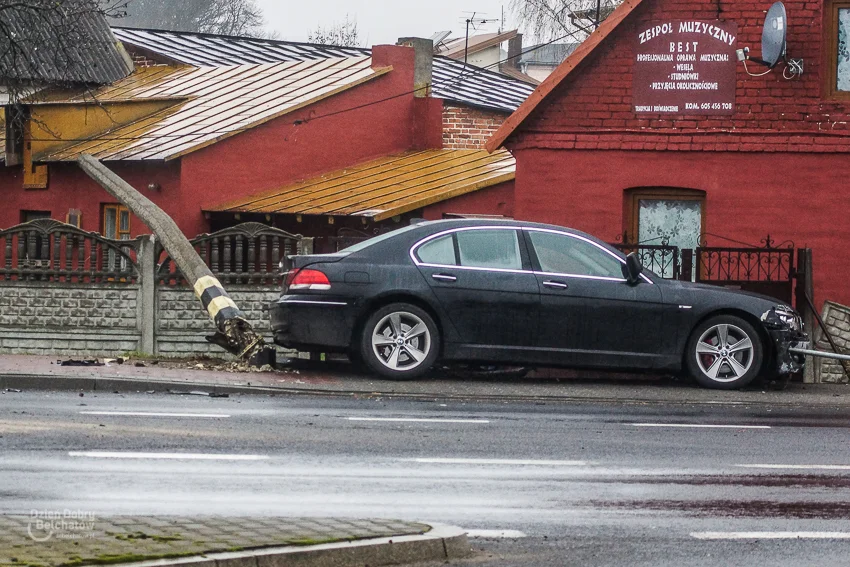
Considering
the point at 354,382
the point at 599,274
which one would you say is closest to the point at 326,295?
the point at 354,382

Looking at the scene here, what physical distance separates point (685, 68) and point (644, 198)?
1.77 meters

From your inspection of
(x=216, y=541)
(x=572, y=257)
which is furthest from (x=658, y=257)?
(x=216, y=541)

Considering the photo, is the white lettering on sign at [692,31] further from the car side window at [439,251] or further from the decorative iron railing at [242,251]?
the car side window at [439,251]

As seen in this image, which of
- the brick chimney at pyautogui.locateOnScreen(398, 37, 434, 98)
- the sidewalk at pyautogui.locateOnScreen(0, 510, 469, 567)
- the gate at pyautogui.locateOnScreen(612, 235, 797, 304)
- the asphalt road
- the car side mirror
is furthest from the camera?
the brick chimney at pyautogui.locateOnScreen(398, 37, 434, 98)

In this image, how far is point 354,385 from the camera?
14227mm

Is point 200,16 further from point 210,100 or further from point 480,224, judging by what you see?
point 480,224

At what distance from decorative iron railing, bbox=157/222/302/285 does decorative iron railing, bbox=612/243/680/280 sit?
3.92m

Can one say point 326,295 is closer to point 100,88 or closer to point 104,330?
point 104,330

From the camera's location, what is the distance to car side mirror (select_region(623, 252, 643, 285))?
48.4 feet

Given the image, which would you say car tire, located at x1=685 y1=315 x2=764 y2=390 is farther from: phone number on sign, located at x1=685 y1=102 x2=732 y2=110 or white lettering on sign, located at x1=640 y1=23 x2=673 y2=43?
white lettering on sign, located at x1=640 y1=23 x2=673 y2=43

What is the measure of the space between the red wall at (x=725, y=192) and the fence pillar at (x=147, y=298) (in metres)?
5.09

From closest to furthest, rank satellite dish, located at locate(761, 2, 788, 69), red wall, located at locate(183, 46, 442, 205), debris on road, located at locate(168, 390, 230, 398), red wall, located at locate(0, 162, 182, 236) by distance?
debris on road, located at locate(168, 390, 230, 398) → satellite dish, located at locate(761, 2, 788, 69) → red wall, located at locate(0, 162, 182, 236) → red wall, located at locate(183, 46, 442, 205)

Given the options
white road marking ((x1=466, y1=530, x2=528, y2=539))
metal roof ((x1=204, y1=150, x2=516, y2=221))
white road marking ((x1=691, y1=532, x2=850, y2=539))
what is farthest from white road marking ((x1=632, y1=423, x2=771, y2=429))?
metal roof ((x1=204, y1=150, x2=516, y2=221))

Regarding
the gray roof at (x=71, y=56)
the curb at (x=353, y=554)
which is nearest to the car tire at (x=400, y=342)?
the curb at (x=353, y=554)
